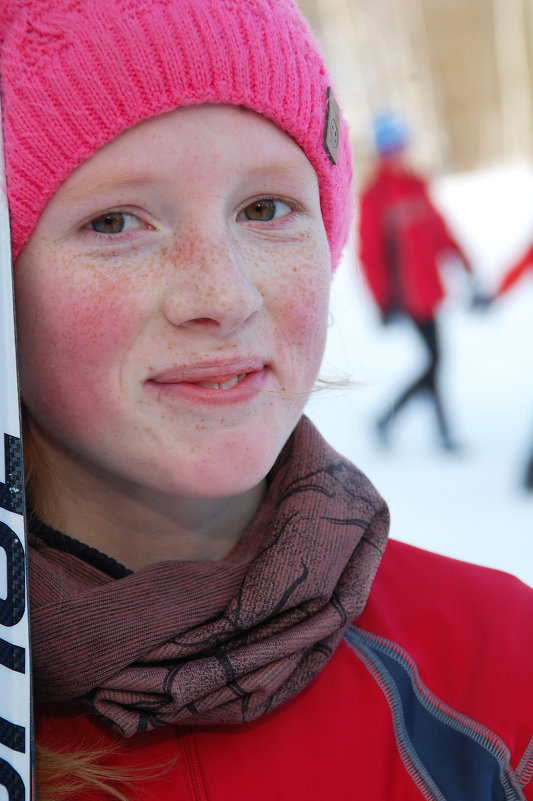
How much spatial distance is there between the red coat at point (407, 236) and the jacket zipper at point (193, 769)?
190 inches

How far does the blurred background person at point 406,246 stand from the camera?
582 centimetres

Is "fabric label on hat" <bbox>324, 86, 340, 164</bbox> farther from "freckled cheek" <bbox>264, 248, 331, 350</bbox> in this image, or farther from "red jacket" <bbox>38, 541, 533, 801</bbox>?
"red jacket" <bbox>38, 541, 533, 801</bbox>

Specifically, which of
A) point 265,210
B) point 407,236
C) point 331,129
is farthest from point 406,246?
point 265,210

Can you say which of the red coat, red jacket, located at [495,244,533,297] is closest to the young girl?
red jacket, located at [495,244,533,297]

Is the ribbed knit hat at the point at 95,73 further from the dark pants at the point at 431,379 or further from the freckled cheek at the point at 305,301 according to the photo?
the dark pants at the point at 431,379

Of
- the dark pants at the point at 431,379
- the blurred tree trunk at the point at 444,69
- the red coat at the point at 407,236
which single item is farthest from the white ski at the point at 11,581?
the blurred tree trunk at the point at 444,69

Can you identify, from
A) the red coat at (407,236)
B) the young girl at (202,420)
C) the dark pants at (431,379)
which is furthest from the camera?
the dark pants at (431,379)

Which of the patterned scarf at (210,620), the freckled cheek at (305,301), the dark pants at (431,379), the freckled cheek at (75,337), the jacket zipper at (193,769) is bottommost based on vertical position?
the jacket zipper at (193,769)

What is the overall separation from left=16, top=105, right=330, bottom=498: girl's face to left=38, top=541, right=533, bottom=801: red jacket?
1.07 ft

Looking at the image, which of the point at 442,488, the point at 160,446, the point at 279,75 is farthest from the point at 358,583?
the point at 442,488

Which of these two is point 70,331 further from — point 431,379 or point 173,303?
point 431,379

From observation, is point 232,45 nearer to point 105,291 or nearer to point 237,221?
point 237,221

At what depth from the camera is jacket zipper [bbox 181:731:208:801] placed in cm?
118

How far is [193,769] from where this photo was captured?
1.21 m
